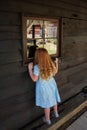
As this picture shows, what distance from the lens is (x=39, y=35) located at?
304cm

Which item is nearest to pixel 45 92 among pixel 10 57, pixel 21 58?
pixel 21 58

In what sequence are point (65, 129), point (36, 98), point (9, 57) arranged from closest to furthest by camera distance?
point (9, 57), point (36, 98), point (65, 129)

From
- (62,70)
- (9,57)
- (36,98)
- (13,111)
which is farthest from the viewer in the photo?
(62,70)

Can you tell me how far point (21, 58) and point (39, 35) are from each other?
53cm

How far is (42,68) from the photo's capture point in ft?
9.25

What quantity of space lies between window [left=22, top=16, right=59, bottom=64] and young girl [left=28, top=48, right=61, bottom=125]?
0.52 feet

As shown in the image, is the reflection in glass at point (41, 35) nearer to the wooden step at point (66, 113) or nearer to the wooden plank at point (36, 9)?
the wooden plank at point (36, 9)

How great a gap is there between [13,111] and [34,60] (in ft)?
2.47

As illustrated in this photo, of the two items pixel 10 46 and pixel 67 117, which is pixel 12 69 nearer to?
pixel 10 46

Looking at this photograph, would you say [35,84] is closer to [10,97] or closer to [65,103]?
[10,97]

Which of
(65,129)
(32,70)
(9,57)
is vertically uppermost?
(9,57)

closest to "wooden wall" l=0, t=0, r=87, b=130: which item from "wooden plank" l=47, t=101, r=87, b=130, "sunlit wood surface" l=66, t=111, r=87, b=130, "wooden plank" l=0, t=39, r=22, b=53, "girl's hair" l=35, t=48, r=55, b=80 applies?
"wooden plank" l=0, t=39, r=22, b=53

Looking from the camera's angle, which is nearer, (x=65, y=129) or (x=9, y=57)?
(x=9, y=57)

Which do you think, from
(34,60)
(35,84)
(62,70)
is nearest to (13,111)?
(35,84)
